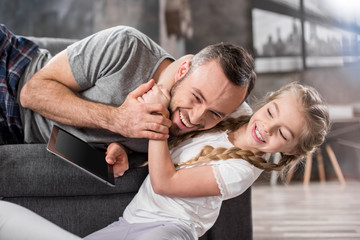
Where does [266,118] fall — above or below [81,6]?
below

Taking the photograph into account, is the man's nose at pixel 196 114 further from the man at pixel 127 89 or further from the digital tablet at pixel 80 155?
the digital tablet at pixel 80 155

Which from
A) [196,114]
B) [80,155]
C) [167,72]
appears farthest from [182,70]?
[80,155]

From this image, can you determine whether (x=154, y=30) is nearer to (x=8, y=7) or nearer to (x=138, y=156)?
(x=8, y=7)

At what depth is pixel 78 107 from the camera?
1.22 meters

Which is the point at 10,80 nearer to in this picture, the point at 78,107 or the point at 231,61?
the point at 78,107

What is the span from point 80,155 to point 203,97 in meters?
0.39

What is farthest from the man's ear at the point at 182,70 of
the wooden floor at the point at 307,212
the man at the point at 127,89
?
the wooden floor at the point at 307,212

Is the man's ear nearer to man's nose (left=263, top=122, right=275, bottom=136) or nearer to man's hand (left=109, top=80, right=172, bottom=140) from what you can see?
man's hand (left=109, top=80, right=172, bottom=140)

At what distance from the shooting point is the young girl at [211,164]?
1056 mm

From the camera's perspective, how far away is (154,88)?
1.12 meters

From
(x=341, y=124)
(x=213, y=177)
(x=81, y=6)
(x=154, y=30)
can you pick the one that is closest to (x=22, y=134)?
(x=213, y=177)

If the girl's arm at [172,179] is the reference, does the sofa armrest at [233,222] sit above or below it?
below

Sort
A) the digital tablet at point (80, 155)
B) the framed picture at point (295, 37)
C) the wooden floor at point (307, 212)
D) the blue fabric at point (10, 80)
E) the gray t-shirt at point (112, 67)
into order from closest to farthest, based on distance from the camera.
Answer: the digital tablet at point (80, 155)
the gray t-shirt at point (112, 67)
the blue fabric at point (10, 80)
the wooden floor at point (307, 212)
the framed picture at point (295, 37)

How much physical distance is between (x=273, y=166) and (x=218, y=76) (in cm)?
33
